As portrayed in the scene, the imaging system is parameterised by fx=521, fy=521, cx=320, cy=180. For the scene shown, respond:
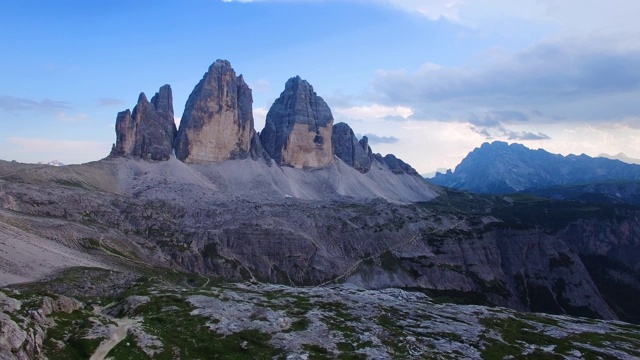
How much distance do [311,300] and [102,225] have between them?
11412 cm

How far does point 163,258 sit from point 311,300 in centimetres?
9198

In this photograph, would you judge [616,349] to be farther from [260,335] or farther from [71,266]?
[71,266]

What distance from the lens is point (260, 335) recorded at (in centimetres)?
8425

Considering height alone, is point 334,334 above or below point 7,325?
below

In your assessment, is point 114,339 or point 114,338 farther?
point 114,338

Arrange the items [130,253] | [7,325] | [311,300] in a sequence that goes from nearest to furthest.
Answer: [7,325]
[311,300]
[130,253]

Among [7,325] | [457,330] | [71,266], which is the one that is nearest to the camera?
[7,325]

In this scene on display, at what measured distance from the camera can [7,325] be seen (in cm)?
6109

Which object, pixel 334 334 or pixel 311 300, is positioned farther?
pixel 311 300

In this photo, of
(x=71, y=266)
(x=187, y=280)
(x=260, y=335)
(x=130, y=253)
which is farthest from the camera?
(x=130, y=253)

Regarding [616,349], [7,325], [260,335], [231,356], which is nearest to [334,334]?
[260,335]

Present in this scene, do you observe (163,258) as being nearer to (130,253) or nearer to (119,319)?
(130,253)

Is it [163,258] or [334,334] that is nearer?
[334,334]

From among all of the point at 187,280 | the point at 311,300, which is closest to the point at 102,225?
the point at 187,280
